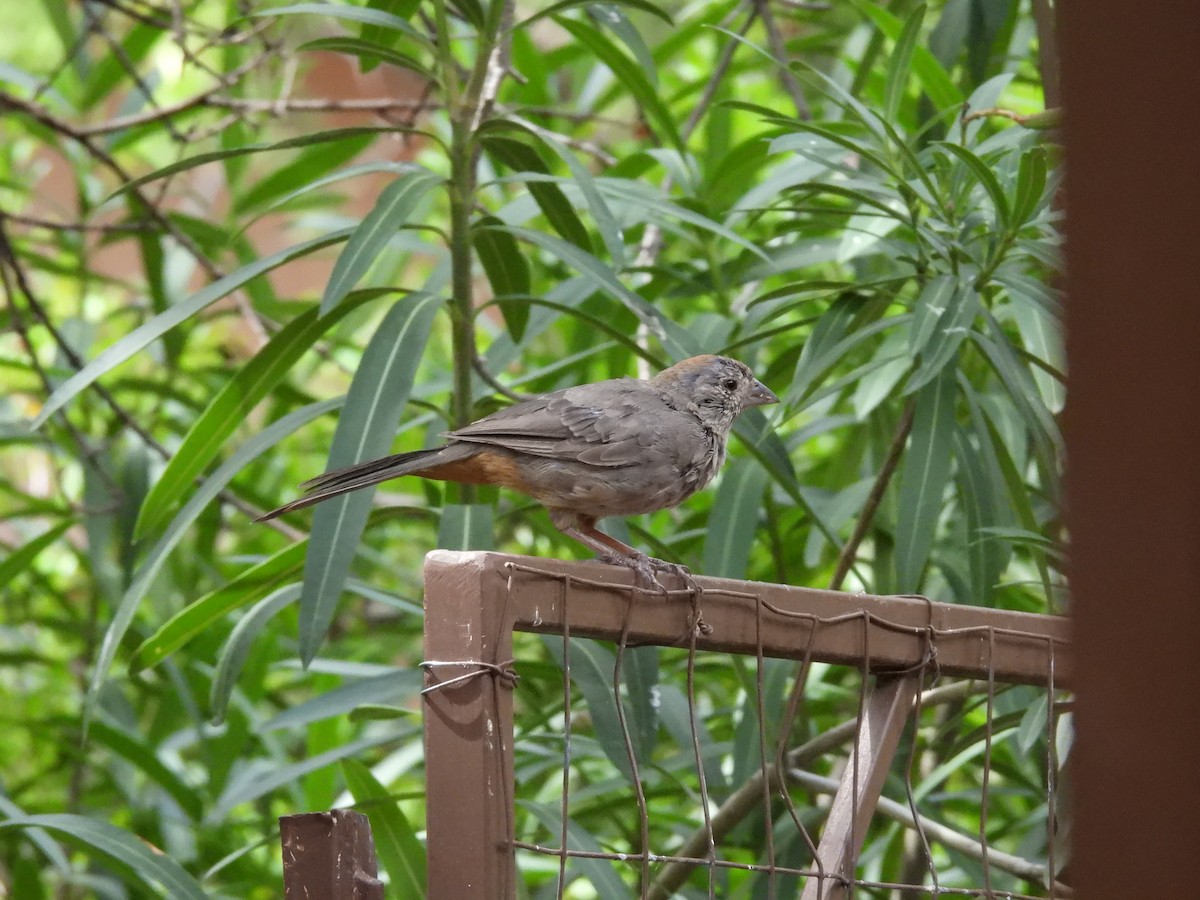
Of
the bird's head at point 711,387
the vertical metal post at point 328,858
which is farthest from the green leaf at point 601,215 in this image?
the vertical metal post at point 328,858

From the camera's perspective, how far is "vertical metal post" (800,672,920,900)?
2017mm

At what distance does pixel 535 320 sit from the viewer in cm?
350

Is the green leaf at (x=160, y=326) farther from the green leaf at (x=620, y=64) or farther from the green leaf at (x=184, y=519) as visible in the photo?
the green leaf at (x=620, y=64)

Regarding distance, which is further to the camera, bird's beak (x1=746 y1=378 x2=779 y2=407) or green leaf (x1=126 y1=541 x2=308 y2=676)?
bird's beak (x1=746 y1=378 x2=779 y2=407)

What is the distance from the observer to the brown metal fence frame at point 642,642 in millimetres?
1614

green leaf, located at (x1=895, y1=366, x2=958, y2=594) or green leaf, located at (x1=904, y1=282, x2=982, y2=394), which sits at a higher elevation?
green leaf, located at (x1=904, y1=282, x2=982, y2=394)

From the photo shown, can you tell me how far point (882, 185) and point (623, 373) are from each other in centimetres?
102

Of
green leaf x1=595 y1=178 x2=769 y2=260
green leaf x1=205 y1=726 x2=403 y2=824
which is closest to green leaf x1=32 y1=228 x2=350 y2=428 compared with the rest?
green leaf x1=595 y1=178 x2=769 y2=260

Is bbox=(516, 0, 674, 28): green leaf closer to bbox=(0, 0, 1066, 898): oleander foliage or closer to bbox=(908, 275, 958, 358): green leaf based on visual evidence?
bbox=(0, 0, 1066, 898): oleander foliage

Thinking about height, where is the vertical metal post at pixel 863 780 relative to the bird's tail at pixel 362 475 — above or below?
below

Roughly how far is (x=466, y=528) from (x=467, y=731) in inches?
41.6

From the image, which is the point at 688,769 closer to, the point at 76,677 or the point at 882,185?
the point at 882,185

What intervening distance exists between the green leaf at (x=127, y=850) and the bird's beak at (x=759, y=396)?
1473mm

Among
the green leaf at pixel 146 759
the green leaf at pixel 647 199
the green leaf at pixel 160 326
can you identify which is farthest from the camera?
the green leaf at pixel 146 759
